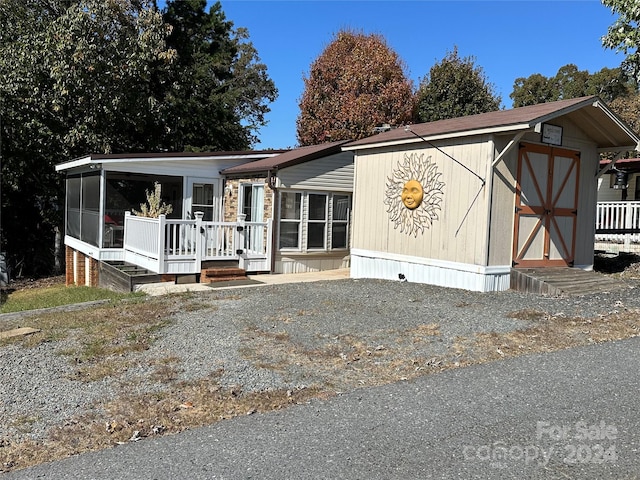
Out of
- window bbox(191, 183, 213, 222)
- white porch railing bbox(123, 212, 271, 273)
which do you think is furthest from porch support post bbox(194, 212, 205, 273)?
window bbox(191, 183, 213, 222)

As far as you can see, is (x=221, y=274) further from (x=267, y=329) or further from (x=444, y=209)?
(x=267, y=329)

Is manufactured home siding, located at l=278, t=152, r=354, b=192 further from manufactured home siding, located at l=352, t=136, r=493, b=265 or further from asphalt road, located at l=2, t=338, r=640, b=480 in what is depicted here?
asphalt road, located at l=2, t=338, r=640, b=480

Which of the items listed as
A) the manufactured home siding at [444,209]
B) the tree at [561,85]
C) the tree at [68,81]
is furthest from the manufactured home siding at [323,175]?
the tree at [561,85]

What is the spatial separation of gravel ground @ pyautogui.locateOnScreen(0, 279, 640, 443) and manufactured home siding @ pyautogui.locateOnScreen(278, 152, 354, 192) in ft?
11.3

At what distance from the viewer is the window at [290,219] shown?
45.5 ft

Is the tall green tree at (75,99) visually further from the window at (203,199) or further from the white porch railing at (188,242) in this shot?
the white porch railing at (188,242)

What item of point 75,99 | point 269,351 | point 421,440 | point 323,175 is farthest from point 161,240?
point 75,99

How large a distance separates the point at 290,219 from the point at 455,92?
17286 mm

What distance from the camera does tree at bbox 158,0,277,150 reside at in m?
22.1

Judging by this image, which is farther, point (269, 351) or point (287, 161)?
point (287, 161)

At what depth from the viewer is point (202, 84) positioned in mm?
23547

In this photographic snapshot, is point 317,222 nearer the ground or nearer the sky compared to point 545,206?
nearer the ground

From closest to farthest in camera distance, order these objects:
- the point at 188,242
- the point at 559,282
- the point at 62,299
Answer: the point at 559,282, the point at 188,242, the point at 62,299

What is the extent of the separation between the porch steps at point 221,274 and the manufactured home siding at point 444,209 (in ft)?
9.59
